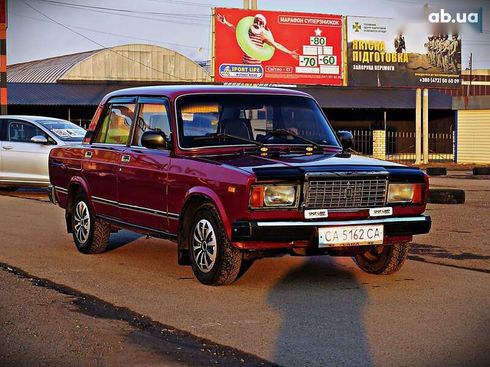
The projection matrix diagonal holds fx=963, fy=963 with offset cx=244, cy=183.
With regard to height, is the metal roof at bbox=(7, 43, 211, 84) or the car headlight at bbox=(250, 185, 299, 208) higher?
the metal roof at bbox=(7, 43, 211, 84)

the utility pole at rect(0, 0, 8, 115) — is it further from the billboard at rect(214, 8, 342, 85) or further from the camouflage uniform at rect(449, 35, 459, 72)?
the camouflage uniform at rect(449, 35, 459, 72)

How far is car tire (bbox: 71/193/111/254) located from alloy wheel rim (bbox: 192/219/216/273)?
2356 millimetres

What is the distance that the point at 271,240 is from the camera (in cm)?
794

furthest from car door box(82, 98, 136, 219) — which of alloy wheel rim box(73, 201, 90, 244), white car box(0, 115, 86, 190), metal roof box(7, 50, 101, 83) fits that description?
metal roof box(7, 50, 101, 83)

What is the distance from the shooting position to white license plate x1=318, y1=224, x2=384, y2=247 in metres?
8.03

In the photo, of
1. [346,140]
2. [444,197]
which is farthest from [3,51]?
[346,140]

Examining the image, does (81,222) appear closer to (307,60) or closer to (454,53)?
(307,60)

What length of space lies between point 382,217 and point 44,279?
10.4ft

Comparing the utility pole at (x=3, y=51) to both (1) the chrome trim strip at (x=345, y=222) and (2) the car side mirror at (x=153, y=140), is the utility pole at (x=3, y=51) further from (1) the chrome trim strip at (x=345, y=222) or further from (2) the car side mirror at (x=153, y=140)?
(1) the chrome trim strip at (x=345, y=222)

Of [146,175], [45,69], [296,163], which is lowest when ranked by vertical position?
[146,175]

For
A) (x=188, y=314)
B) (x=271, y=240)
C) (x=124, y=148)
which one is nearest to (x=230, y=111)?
(x=124, y=148)

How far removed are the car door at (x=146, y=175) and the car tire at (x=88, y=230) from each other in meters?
0.87

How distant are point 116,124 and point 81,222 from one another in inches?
48.5

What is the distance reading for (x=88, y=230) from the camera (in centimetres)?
1081
